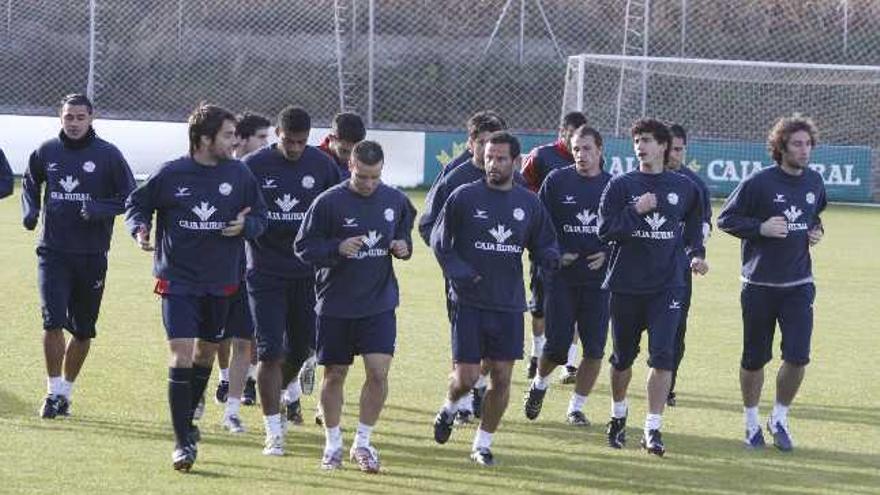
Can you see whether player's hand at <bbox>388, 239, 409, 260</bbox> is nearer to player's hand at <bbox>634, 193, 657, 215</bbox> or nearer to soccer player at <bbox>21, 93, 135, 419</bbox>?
player's hand at <bbox>634, 193, 657, 215</bbox>

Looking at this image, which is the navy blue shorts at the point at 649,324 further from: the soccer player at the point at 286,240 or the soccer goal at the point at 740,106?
the soccer goal at the point at 740,106

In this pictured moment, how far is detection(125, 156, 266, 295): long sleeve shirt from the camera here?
31.3 feet

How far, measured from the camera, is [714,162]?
35.9 metres

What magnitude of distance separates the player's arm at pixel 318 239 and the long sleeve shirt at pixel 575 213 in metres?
2.53

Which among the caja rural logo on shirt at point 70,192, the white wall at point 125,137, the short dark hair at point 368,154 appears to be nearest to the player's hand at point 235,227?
the short dark hair at point 368,154

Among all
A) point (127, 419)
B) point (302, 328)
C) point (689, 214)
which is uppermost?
point (689, 214)

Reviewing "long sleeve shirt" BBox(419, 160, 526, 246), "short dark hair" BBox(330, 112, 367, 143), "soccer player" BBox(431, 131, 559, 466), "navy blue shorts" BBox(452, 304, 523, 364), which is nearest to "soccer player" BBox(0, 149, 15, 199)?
"short dark hair" BBox(330, 112, 367, 143)

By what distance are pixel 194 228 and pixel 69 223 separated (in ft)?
6.14

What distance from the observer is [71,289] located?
445 inches

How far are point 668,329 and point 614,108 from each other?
26744 millimetres

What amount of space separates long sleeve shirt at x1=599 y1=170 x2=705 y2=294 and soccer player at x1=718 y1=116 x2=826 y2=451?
536 mm

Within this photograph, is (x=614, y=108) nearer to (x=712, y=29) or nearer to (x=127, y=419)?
(x=712, y=29)

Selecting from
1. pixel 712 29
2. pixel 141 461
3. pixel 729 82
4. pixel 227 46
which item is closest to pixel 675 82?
pixel 729 82

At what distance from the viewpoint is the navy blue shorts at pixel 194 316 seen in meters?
9.49
